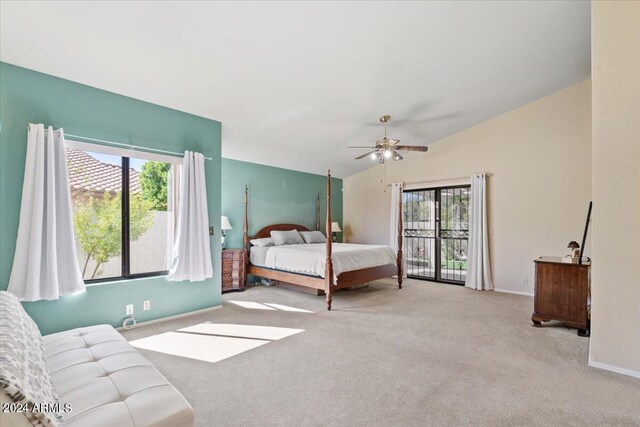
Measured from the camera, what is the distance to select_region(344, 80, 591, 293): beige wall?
15.2 feet

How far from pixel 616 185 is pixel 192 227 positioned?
433cm

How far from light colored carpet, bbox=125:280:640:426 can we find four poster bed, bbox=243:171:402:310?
68 centimetres

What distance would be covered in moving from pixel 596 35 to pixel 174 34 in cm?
365

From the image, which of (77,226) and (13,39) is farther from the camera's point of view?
(77,226)

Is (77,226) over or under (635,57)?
under

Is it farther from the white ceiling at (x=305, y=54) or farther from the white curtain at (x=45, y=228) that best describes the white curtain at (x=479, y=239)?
the white curtain at (x=45, y=228)

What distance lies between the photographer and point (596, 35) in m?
2.59

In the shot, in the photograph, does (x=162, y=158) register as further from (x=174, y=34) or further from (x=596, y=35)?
(x=596, y=35)

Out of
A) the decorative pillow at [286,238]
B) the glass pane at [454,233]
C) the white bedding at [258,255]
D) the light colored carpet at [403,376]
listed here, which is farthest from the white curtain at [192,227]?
the glass pane at [454,233]

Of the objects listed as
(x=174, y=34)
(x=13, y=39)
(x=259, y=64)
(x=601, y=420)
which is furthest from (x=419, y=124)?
(x=13, y=39)

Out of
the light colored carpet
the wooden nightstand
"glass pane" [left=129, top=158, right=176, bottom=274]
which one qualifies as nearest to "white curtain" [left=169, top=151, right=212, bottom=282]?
"glass pane" [left=129, top=158, right=176, bottom=274]

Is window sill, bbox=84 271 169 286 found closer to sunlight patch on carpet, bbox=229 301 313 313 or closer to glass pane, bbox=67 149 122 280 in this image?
glass pane, bbox=67 149 122 280

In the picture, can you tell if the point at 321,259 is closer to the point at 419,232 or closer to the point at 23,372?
the point at 419,232

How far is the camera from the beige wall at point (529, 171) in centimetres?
463
